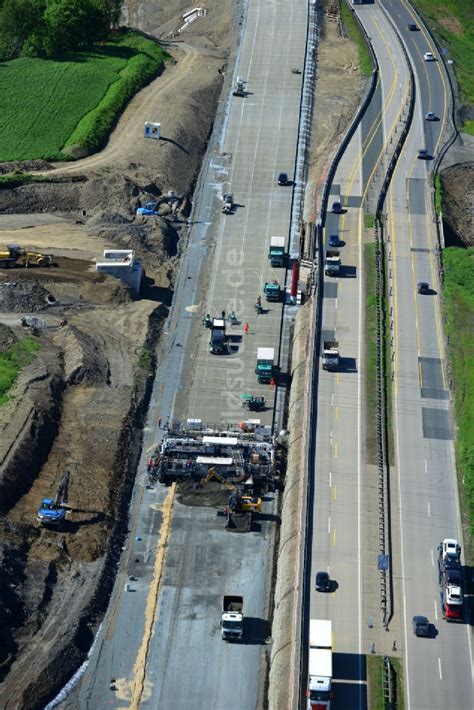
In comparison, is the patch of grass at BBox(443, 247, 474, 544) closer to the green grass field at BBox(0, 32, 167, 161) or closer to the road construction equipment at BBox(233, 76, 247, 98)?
the road construction equipment at BBox(233, 76, 247, 98)

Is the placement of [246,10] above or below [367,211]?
above

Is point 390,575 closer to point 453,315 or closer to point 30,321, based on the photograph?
point 453,315

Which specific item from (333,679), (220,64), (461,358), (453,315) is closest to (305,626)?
(333,679)

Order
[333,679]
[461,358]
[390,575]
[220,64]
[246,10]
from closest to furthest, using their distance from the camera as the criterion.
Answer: [333,679]
[390,575]
[461,358]
[220,64]
[246,10]

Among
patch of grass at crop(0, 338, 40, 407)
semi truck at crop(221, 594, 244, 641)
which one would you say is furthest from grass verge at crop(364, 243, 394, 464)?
patch of grass at crop(0, 338, 40, 407)

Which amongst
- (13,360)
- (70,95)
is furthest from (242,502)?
(70,95)

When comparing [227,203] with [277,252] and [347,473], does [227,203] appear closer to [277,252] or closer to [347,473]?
[277,252]
